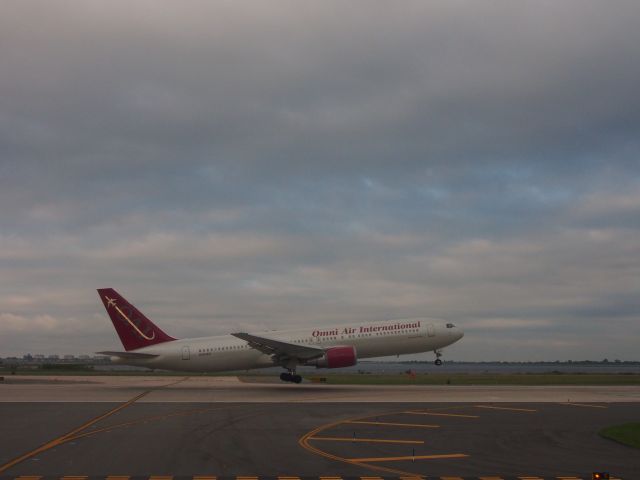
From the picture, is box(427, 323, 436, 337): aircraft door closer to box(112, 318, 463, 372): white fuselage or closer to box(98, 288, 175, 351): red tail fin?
box(112, 318, 463, 372): white fuselage

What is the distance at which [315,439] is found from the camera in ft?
66.7

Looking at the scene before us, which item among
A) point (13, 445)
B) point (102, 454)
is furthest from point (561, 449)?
point (13, 445)

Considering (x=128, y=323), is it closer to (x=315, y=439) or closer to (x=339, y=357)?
(x=339, y=357)

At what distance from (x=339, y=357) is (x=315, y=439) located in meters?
25.8

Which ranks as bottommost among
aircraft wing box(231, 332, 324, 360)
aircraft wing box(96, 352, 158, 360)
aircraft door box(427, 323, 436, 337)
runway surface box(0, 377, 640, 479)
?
runway surface box(0, 377, 640, 479)

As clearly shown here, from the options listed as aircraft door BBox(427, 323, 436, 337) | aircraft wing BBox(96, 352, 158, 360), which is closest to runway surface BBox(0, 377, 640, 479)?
aircraft wing BBox(96, 352, 158, 360)

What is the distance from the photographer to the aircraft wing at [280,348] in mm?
45531

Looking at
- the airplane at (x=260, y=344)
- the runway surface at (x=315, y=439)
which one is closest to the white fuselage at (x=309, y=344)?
the airplane at (x=260, y=344)

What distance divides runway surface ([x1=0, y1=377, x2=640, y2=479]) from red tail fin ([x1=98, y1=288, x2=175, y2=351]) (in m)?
15.5

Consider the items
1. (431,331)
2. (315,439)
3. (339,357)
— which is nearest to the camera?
(315,439)

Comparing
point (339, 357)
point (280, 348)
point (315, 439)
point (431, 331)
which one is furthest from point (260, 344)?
point (315, 439)

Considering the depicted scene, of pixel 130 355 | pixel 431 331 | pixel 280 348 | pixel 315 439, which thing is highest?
pixel 431 331

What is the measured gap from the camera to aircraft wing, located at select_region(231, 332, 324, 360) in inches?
1793

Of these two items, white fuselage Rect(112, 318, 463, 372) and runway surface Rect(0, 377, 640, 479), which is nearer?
runway surface Rect(0, 377, 640, 479)
